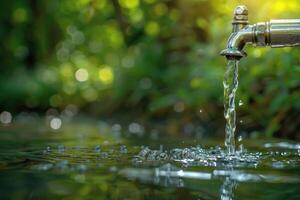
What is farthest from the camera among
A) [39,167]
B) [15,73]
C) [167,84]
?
[15,73]

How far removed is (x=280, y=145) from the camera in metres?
4.13

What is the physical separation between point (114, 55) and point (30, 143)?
446cm

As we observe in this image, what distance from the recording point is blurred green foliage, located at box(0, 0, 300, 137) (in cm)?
532

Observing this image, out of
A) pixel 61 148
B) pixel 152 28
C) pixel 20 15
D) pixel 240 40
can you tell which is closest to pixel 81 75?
pixel 20 15

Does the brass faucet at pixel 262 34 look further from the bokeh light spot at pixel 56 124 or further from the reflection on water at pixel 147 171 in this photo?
the bokeh light spot at pixel 56 124

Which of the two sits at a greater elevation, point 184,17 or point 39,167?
point 184,17

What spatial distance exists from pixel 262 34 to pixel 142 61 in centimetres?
422

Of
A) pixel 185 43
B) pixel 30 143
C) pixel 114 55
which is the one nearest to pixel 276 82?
pixel 30 143

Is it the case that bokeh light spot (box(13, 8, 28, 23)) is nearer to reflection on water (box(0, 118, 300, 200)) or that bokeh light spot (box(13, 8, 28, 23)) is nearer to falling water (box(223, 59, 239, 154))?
reflection on water (box(0, 118, 300, 200))

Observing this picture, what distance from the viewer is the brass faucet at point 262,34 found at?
3.24m

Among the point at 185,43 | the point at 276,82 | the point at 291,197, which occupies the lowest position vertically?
the point at 291,197

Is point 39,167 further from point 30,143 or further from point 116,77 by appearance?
point 116,77

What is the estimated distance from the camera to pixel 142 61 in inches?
293

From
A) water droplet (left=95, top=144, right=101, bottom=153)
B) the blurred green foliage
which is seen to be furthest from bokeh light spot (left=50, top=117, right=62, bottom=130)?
water droplet (left=95, top=144, right=101, bottom=153)
